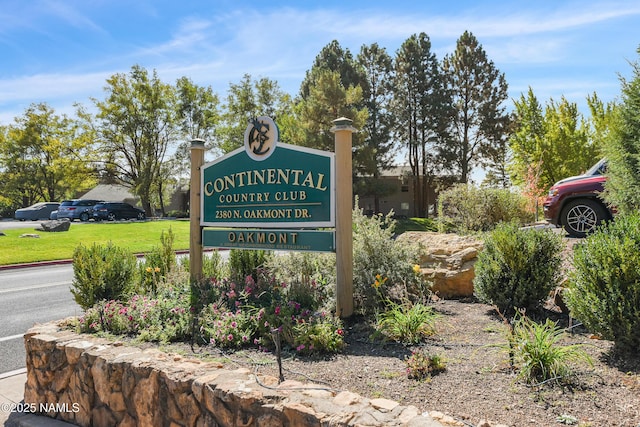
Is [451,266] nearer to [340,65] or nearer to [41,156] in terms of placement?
[340,65]

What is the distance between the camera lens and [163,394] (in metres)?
3.41

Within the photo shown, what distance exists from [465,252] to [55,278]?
1023 cm

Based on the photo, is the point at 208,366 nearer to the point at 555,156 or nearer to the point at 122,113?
the point at 555,156

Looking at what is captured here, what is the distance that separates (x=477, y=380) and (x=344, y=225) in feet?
7.07

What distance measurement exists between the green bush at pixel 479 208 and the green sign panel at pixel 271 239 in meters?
4.22

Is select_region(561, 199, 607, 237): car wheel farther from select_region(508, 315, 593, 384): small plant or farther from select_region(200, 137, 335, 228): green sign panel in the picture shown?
select_region(508, 315, 593, 384): small plant

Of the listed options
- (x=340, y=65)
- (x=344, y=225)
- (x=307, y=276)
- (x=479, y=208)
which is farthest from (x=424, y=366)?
(x=340, y=65)

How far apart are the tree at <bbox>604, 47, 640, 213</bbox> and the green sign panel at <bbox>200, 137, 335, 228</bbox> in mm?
3466

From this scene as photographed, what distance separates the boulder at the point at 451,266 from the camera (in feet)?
18.7

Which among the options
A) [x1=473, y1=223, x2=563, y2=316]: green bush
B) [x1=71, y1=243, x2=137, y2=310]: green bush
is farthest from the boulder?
[x1=71, y1=243, x2=137, y2=310]: green bush

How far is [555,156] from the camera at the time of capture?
77.2ft

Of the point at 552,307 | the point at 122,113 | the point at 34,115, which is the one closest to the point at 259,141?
the point at 552,307

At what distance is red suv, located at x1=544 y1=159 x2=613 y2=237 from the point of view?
8.04 m

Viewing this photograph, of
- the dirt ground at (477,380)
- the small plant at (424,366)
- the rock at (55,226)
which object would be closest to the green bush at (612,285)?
the dirt ground at (477,380)
